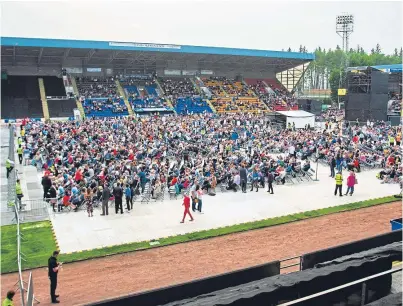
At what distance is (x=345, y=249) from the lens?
9445mm

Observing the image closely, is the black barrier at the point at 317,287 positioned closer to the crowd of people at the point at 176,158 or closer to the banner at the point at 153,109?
the crowd of people at the point at 176,158

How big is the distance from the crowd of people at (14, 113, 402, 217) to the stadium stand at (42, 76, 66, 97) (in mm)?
17104

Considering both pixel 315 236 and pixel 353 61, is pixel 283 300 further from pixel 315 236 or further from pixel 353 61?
pixel 353 61

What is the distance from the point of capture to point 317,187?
66.3 ft

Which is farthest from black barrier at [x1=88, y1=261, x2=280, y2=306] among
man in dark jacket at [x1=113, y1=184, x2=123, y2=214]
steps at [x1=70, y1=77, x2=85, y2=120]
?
steps at [x1=70, y1=77, x2=85, y2=120]

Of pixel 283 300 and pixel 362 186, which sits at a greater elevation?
pixel 283 300

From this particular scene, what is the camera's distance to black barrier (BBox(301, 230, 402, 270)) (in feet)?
29.2

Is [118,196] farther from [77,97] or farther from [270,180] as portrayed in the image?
[77,97]

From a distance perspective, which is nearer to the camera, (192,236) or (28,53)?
(192,236)

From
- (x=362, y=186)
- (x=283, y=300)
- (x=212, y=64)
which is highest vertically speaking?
(x=212, y=64)

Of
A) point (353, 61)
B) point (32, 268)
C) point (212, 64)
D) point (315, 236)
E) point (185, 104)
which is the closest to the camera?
point (32, 268)

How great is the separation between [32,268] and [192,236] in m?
4.93

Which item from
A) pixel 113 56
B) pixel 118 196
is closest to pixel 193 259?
pixel 118 196

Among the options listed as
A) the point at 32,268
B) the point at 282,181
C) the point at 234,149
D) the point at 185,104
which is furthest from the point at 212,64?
the point at 32,268
